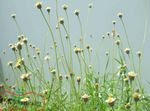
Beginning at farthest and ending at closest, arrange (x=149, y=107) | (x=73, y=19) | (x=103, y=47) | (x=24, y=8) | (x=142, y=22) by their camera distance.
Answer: (x=24, y=8) < (x=73, y=19) < (x=103, y=47) < (x=142, y=22) < (x=149, y=107)

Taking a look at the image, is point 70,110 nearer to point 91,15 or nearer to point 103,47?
point 103,47

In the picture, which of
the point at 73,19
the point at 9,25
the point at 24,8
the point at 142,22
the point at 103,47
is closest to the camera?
the point at 142,22

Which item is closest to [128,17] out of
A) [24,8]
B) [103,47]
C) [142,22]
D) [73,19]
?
[142,22]

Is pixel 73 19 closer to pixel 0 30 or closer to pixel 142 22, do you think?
pixel 142 22

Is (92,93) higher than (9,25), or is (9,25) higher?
(9,25)

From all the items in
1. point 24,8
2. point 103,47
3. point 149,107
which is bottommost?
point 149,107

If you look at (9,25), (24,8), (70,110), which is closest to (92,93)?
(70,110)

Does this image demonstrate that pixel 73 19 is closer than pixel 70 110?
No
